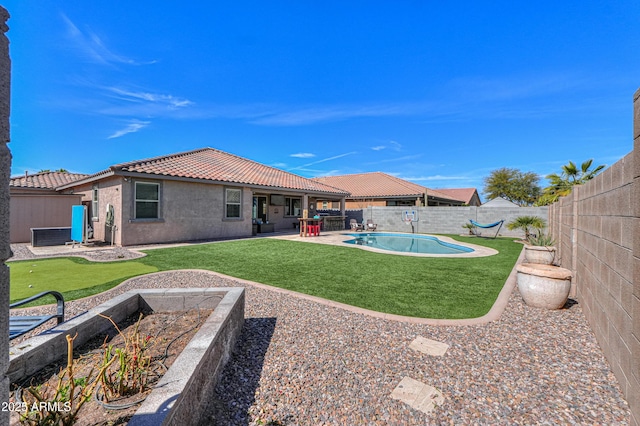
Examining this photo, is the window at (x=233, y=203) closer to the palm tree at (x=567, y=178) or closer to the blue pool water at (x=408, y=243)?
the blue pool water at (x=408, y=243)

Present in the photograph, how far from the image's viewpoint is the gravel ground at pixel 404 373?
236 centimetres

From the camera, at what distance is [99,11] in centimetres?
912

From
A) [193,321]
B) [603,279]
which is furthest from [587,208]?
[193,321]

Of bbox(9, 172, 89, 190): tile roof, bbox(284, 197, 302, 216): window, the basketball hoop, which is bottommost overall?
the basketball hoop

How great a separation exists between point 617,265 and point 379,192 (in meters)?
25.7

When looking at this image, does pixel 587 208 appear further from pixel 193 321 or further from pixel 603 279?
pixel 193 321

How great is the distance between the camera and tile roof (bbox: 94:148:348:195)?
1225 centimetres

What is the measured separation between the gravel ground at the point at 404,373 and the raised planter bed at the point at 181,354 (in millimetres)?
310

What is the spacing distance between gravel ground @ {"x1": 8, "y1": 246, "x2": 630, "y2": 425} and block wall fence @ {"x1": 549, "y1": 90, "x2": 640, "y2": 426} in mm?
298

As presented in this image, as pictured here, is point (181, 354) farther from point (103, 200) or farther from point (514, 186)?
point (514, 186)

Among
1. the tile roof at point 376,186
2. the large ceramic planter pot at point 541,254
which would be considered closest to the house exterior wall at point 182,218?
the large ceramic planter pot at point 541,254

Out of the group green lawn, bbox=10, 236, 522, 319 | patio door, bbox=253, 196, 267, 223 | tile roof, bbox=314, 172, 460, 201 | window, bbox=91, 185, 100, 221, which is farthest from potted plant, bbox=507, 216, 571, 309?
tile roof, bbox=314, 172, 460, 201

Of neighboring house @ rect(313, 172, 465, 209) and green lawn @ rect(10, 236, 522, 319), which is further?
neighboring house @ rect(313, 172, 465, 209)

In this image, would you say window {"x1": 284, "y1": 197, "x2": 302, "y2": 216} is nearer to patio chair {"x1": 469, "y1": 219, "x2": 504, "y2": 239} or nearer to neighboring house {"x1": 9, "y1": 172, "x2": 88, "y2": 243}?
neighboring house {"x1": 9, "y1": 172, "x2": 88, "y2": 243}
